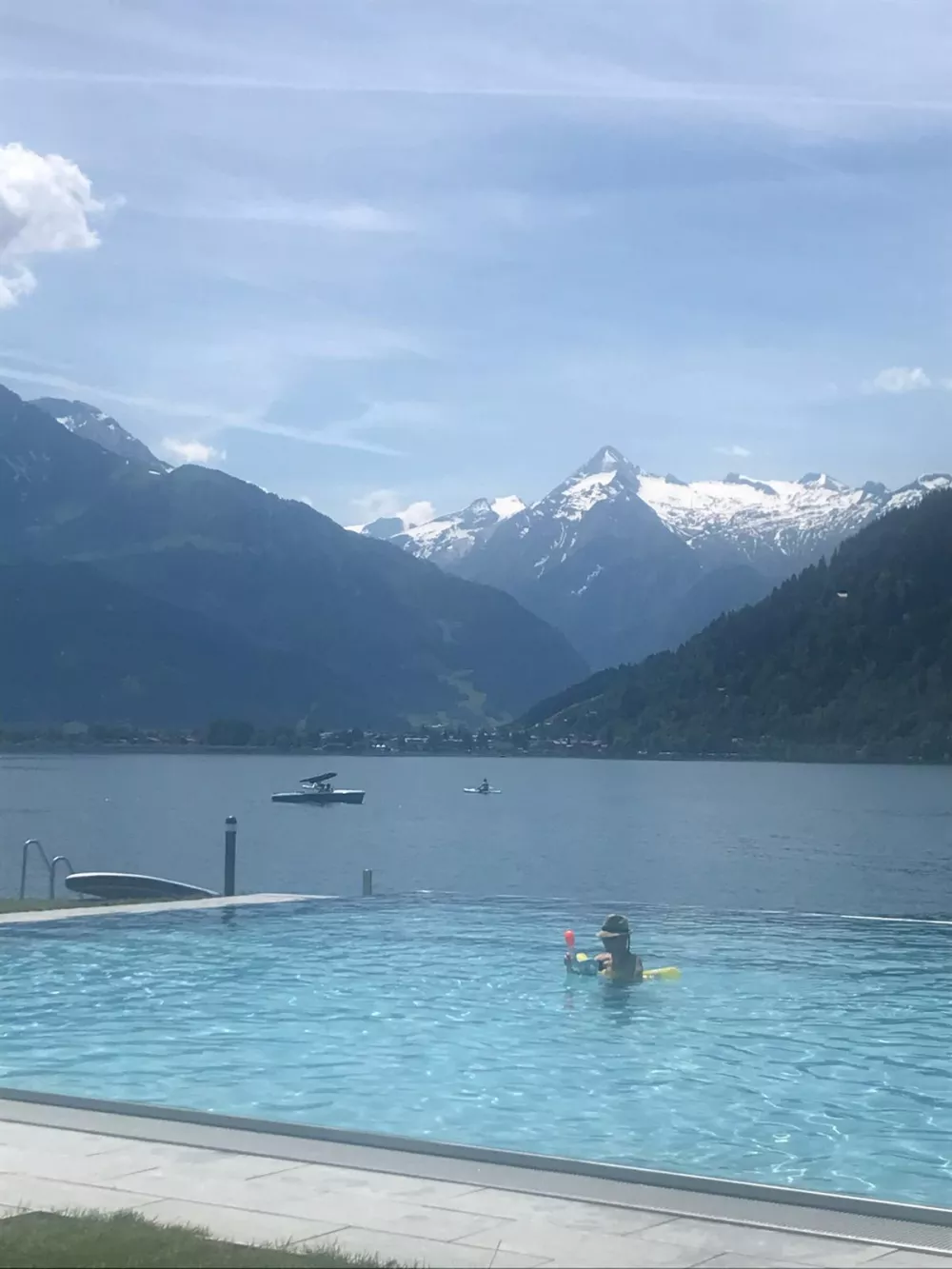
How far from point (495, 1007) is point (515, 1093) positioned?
217 inches

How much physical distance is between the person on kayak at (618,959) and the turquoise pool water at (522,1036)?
1.21 feet

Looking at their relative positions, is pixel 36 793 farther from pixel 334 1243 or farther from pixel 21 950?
pixel 334 1243

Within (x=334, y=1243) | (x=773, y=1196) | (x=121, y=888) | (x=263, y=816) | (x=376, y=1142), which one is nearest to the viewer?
(x=334, y=1243)

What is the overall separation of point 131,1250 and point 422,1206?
2.08 metres

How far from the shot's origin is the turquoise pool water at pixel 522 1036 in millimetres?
14625

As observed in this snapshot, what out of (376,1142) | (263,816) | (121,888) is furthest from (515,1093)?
(263,816)

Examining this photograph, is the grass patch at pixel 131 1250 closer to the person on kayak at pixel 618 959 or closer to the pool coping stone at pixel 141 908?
the person on kayak at pixel 618 959

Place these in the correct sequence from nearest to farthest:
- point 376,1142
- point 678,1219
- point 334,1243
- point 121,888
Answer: point 334,1243
point 678,1219
point 376,1142
point 121,888

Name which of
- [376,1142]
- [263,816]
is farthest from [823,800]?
[376,1142]

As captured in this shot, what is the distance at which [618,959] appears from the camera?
23.7m

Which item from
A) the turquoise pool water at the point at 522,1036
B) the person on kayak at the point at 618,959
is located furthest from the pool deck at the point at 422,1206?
the person on kayak at the point at 618,959

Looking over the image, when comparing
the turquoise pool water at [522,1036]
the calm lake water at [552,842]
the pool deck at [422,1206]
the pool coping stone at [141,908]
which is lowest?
the calm lake water at [552,842]

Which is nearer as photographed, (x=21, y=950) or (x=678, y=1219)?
(x=678, y=1219)

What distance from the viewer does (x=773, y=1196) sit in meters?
10.1
